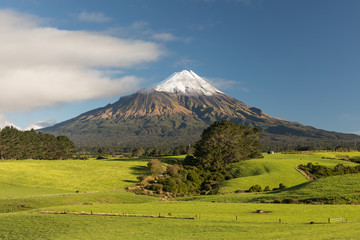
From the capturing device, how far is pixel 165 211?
49312 mm

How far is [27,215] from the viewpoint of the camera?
4378cm

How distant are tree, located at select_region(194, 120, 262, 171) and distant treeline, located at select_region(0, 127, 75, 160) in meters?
83.6

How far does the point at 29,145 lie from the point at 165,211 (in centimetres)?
12746

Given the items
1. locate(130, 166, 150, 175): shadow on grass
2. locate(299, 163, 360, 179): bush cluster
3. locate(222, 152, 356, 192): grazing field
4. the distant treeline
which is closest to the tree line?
locate(130, 166, 150, 175): shadow on grass

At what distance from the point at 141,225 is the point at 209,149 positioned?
86.3 m

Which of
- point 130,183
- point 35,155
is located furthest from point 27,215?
point 35,155

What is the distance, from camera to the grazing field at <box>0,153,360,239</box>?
32125 mm

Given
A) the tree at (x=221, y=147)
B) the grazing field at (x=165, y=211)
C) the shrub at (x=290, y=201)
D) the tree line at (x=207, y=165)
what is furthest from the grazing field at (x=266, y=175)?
the shrub at (x=290, y=201)

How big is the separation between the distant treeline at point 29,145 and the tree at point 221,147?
8361cm

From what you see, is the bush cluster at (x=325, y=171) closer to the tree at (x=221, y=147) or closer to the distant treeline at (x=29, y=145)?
the tree at (x=221, y=147)

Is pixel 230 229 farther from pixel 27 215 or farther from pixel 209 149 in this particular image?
pixel 209 149

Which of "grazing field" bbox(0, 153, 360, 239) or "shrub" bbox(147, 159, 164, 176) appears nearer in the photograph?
"grazing field" bbox(0, 153, 360, 239)

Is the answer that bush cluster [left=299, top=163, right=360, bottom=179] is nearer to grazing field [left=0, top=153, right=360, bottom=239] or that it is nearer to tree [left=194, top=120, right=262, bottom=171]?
grazing field [left=0, top=153, right=360, bottom=239]

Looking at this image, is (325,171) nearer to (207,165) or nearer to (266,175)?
(266,175)
